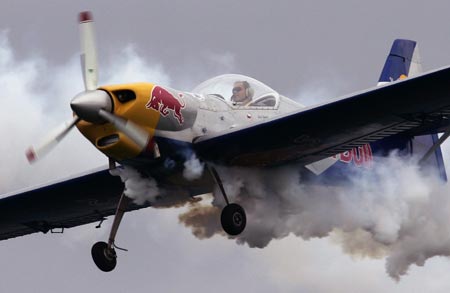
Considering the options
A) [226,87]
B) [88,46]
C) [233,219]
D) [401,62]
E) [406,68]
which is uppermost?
[88,46]

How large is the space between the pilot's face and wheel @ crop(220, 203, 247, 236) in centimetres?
202

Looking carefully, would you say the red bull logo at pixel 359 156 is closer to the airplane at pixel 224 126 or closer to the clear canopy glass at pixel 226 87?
the airplane at pixel 224 126

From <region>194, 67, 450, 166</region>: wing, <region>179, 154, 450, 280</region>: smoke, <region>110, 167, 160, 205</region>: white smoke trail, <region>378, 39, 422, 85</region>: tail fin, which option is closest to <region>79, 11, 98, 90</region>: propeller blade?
<region>110, 167, 160, 205</region>: white smoke trail

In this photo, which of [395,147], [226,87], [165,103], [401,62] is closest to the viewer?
[165,103]

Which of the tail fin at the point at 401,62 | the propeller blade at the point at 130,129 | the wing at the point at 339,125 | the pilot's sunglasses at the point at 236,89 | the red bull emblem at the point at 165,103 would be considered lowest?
the wing at the point at 339,125

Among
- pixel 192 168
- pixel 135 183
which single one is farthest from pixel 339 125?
pixel 135 183

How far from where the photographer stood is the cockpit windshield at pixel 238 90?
24953 mm

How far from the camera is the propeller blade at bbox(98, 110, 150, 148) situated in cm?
2300

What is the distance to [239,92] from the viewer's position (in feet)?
82.2

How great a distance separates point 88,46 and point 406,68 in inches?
354

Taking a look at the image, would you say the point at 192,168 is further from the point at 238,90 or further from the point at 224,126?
Result: the point at 238,90

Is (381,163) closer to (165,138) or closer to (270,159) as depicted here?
(270,159)

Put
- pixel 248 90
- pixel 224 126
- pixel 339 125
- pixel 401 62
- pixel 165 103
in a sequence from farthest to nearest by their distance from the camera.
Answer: pixel 401 62 → pixel 248 90 → pixel 224 126 → pixel 339 125 → pixel 165 103

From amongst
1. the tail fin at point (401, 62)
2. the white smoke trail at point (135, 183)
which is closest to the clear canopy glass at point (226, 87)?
the white smoke trail at point (135, 183)
